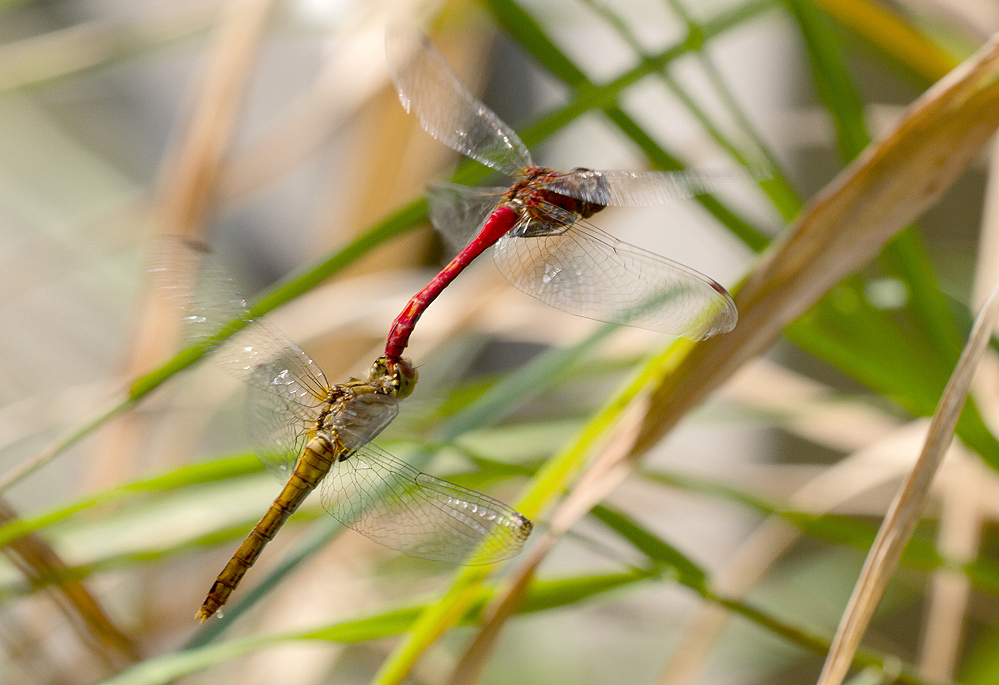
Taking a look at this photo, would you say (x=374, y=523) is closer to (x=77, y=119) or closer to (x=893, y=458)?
(x=893, y=458)

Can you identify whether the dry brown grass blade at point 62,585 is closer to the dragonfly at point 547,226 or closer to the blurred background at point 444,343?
the blurred background at point 444,343

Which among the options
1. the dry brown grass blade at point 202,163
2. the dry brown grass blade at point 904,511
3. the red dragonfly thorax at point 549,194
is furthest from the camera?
the dry brown grass blade at point 202,163

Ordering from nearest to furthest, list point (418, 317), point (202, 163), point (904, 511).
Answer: point (904, 511) → point (418, 317) → point (202, 163)

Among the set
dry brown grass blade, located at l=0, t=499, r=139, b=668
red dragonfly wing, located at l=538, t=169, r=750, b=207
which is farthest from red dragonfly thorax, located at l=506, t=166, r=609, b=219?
dry brown grass blade, located at l=0, t=499, r=139, b=668

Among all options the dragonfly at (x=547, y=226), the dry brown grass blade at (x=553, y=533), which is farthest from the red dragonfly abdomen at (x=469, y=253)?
the dry brown grass blade at (x=553, y=533)

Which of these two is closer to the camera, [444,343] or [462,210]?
[462,210]

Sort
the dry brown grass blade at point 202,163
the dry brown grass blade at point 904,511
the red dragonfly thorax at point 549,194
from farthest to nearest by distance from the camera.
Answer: the dry brown grass blade at point 202,163 < the red dragonfly thorax at point 549,194 < the dry brown grass blade at point 904,511

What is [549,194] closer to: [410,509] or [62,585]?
[410,509]

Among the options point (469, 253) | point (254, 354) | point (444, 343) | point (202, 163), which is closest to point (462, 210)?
point (469, 253)
